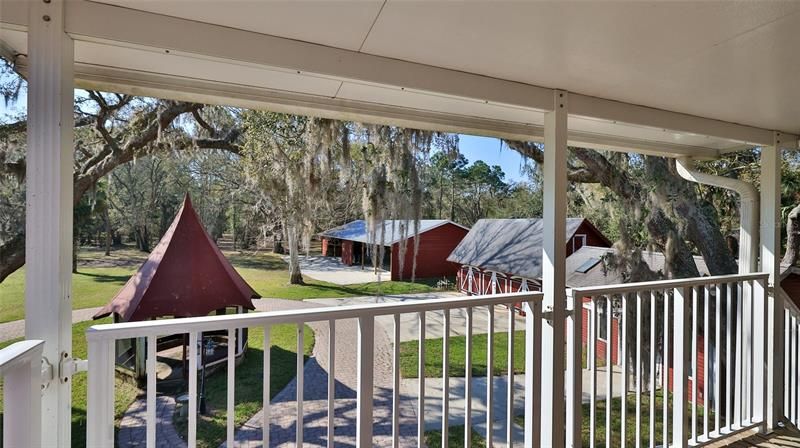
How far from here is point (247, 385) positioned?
547 cm

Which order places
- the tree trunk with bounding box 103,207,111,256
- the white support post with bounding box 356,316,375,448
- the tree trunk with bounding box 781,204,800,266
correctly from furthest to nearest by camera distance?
the tree trunk with bounding box 781,204,800,266 < the tree trunk with bounding box 103,207,111,256 < the white support post with bounding box 356,316,375,448

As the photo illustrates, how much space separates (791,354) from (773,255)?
797mm

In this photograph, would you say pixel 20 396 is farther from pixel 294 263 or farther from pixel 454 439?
pixel 294 263

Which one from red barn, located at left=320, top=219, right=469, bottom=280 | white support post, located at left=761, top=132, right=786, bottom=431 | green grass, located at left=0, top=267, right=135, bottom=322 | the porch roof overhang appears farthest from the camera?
red barn, located at left=320, top=219, right=469, bottom=280

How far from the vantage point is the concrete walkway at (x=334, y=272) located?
9056 millimetres

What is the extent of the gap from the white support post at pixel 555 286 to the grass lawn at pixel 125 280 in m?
2.01

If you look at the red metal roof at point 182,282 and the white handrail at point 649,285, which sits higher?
the white handrail at point 649,285

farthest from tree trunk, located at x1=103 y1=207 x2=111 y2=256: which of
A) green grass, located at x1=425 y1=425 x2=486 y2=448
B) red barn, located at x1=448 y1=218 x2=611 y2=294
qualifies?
red barn, located at x1=448 y1=218 x2=611 y2=294

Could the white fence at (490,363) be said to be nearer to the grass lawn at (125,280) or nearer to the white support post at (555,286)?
the white support post at (555,286)

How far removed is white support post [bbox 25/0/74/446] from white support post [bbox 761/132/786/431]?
12.3 ft

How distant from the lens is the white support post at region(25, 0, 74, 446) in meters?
1.09

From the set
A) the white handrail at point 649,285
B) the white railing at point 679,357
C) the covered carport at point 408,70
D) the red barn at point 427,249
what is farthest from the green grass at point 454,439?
the red barn at point 427,249

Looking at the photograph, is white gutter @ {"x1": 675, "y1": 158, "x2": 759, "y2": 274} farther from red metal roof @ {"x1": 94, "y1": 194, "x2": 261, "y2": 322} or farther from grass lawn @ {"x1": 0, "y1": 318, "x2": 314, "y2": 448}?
red metal roof @ {"x1": 94, "y1": 194, "x2": 261, "y2": 322}

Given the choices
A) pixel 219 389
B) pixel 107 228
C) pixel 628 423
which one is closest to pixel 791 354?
pixel 628 423
